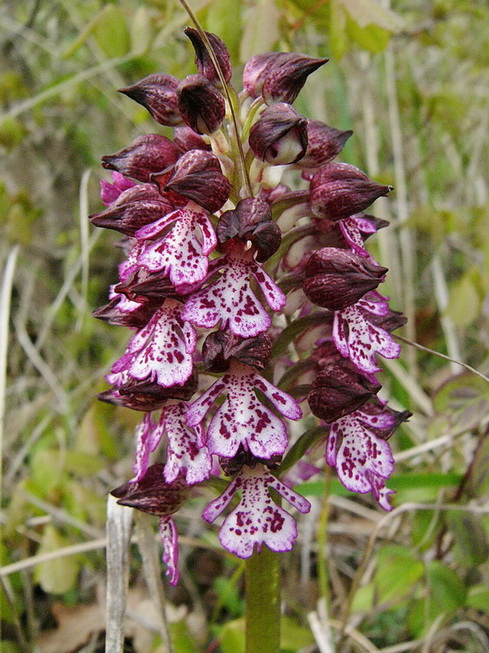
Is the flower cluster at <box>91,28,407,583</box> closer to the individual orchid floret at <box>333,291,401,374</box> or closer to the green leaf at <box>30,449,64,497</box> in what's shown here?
the individual orchid floret at <box>333,291,401,374</box>

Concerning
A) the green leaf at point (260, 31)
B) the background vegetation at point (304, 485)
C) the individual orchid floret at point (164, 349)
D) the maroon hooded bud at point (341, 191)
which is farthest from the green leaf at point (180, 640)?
the green leaf at point (260, 31)

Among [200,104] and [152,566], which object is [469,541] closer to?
[152,566]

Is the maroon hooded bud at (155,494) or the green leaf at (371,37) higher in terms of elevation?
the green leaf at (371,37)

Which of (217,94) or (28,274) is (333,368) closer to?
(217,94)

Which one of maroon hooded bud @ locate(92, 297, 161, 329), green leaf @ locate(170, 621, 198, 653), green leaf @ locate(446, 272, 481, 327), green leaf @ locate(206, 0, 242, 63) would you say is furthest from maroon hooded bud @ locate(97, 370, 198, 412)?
green leaf @ locate(446, 272, 481, 327)

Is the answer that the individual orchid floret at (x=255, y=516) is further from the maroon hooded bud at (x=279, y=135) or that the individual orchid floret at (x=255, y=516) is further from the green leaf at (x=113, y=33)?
the green leaf at (x=113, y=33)

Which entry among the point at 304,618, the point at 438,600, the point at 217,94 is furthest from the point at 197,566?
the point at 217,94
